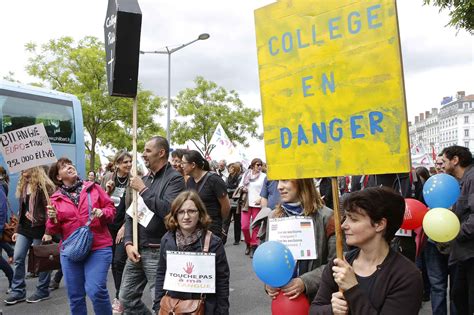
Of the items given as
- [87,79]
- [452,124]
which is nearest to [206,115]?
[87,79]

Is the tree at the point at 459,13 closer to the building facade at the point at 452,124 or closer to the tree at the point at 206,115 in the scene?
the tree at the point at 206,115

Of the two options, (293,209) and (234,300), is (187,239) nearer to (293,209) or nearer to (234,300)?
(293,209)

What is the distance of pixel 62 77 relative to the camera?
2673cm

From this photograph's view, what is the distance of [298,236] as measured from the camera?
111 inches

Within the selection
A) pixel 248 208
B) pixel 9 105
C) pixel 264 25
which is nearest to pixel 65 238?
pixel 264 25

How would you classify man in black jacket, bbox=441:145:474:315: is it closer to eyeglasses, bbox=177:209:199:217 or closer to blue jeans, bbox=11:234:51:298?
eyeglasses, bbox=177:209:199:217

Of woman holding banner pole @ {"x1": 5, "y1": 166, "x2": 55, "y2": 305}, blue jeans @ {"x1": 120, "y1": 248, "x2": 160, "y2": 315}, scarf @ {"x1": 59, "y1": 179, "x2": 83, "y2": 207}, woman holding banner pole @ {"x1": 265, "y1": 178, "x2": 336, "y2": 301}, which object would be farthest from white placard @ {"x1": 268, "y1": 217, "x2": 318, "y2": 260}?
woman holding banner pole @ {"x1": 5, "y1": 166, "x2": 55, "y2": 305}

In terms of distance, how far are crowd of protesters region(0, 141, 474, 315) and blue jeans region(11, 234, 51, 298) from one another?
1cm

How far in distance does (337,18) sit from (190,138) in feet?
130

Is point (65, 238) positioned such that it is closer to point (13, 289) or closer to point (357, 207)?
point (13, 289)

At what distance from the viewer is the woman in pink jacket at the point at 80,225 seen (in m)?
4.02

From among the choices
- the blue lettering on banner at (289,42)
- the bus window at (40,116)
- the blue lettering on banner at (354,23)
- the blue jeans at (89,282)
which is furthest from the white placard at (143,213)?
the bus window at (40,116)

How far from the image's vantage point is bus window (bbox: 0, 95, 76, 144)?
10859mm

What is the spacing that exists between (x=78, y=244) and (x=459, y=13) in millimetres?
8934
